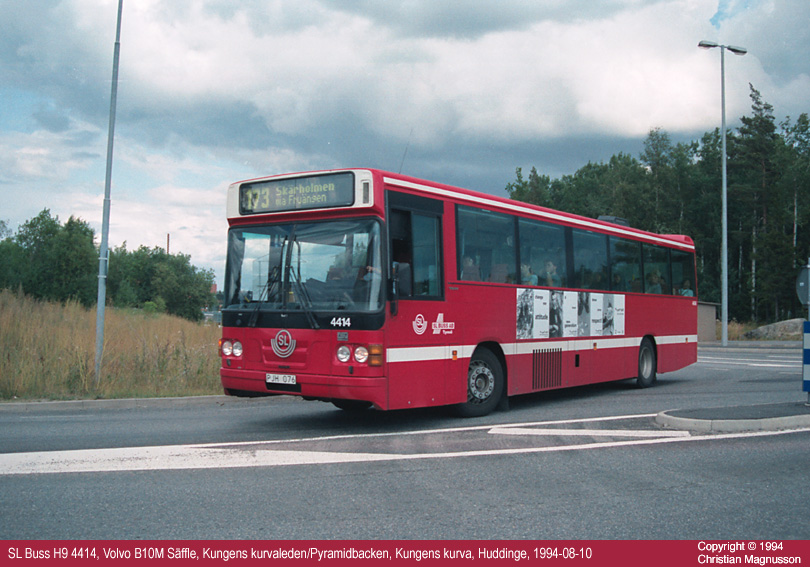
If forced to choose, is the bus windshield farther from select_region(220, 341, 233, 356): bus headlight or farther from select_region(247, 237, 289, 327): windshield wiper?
select_region(220, 341, 233, 356): bus headlight

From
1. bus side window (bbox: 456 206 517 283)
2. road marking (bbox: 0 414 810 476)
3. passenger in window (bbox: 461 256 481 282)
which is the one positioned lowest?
road marking (bbox: 0 414 810 476)

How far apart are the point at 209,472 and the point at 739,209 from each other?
64651mm

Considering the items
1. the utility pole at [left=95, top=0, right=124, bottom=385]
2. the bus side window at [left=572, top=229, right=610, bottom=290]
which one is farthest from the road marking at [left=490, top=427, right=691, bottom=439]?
the utility pole at [left=95, top=0, right=124, bottom=385]

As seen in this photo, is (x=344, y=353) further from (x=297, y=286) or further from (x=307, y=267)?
(x=307, y=267)

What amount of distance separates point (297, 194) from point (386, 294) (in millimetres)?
1934

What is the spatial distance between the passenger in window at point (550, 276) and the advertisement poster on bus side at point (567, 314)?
0.14 m

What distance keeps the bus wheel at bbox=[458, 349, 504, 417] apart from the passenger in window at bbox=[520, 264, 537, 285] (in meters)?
1.48

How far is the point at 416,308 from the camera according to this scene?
8844 mm

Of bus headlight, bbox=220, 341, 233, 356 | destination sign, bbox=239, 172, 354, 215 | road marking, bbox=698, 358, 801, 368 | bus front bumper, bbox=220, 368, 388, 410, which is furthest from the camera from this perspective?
road marking, bbox=698, 358, 801, 368

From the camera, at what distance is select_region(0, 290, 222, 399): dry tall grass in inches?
493

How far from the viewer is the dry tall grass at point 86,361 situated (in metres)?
12.5

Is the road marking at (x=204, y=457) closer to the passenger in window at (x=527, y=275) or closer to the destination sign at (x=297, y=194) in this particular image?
the destination sign at (x=297, y=194)

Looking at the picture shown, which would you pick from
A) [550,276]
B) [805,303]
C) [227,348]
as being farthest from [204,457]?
[805,303]

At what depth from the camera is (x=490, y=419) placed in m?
9.94
